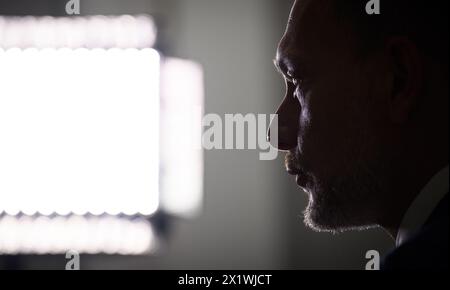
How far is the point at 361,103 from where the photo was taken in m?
0.67

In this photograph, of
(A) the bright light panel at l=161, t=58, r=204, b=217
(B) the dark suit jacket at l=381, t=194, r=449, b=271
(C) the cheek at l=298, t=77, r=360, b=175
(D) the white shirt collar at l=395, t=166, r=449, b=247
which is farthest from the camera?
(A) the bright light panel at l=161, t=58, r=204, b=217

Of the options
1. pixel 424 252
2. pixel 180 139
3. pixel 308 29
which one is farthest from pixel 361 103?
pixel 180 139

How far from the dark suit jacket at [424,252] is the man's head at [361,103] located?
14 cm

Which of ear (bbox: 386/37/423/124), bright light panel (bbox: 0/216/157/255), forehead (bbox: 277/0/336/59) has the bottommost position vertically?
bright light panel (bbox: 0/216/157/255)

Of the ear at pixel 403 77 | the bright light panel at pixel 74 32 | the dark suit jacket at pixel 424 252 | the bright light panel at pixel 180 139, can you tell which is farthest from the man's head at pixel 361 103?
the bright light panel at pixel 74 32

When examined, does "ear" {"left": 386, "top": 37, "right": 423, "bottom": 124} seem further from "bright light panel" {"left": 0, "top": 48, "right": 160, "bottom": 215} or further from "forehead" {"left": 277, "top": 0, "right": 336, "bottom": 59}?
"bright light panel" {"left": 0, "top": 48, "right": 160, "bottom": 215}

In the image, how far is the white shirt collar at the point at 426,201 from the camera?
58cm

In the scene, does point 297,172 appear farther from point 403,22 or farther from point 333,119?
point 403,22

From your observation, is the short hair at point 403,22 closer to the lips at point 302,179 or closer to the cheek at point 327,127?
the cheek at point 327,127

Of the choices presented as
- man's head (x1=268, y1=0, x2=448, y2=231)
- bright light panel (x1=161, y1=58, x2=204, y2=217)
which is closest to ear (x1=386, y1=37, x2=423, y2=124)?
man's head (x1=268, y1=0, x2=448, y2=231)

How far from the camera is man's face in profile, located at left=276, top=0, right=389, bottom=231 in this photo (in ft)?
2.16

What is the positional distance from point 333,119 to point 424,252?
0.25 meters
